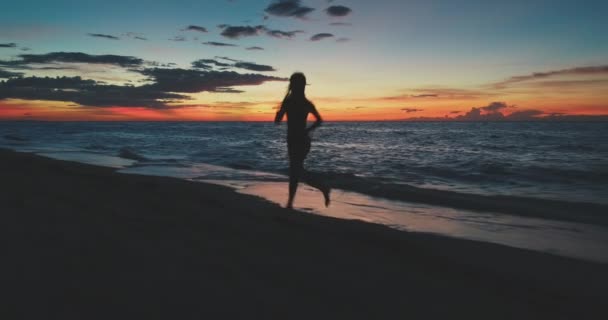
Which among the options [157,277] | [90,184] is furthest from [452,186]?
[157,277]

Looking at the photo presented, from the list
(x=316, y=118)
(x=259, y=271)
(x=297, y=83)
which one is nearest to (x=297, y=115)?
(x=316, y=118)

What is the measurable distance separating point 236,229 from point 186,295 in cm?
236

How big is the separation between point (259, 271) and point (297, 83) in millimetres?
3616

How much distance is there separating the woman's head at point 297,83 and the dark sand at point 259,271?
207cm

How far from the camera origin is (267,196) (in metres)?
9.45

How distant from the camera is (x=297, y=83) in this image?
664cm

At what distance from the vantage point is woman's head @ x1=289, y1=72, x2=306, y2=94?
6598 millimetres

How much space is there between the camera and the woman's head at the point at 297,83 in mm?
6598

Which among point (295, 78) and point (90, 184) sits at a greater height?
point (295, 78)

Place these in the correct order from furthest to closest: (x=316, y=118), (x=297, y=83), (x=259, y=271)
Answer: (x=316, y=118)
(x=297, y=83)
(x=259, y=271)

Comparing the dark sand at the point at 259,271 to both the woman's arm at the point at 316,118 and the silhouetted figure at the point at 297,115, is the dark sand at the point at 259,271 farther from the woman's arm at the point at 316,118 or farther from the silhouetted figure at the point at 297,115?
the woman's arm at the point at 316,118

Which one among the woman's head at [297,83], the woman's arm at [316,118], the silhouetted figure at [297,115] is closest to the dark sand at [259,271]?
the silhouetted figure at [297,115]

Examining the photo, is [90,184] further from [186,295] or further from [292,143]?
[186,295]

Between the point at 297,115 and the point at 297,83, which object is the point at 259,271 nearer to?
the point at 297,115
